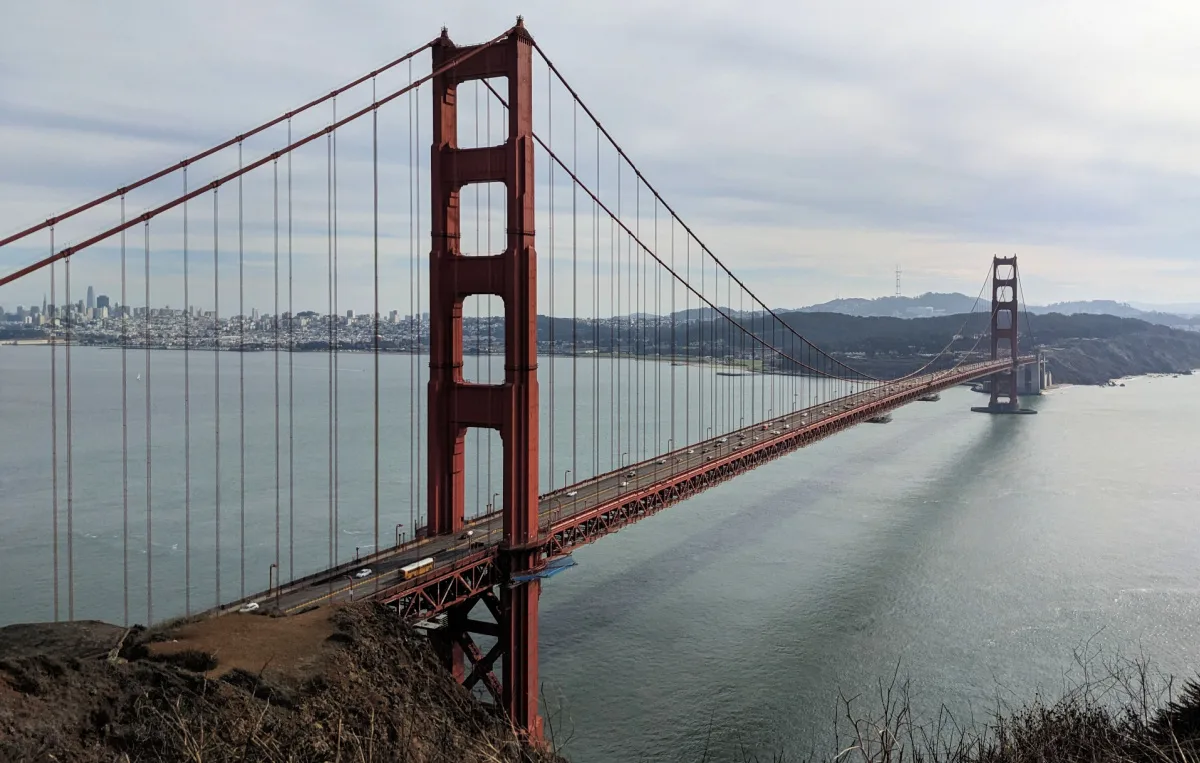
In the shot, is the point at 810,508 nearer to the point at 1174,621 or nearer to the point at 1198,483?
the point at 1174,621

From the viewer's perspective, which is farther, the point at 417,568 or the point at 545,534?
the point at 545,534

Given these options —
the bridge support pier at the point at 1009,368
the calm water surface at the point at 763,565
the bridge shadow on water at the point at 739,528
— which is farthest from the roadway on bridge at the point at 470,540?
the bridge support pier at the point at 1009,368

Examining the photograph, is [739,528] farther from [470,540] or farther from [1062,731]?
[1062,731]

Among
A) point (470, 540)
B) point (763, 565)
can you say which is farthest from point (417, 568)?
point (763, 565)

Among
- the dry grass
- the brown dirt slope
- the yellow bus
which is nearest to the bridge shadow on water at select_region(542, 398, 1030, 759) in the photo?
the dry grass

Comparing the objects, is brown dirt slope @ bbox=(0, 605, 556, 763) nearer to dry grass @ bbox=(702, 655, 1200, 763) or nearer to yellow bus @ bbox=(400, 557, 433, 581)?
yellow bus @ bbox=(400, 557, 433, 581)

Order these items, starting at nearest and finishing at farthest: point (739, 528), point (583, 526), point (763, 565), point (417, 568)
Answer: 1. point (417, 568)
2. point (583, 526)
3. point (763, 565)
4. point (739, 528)
